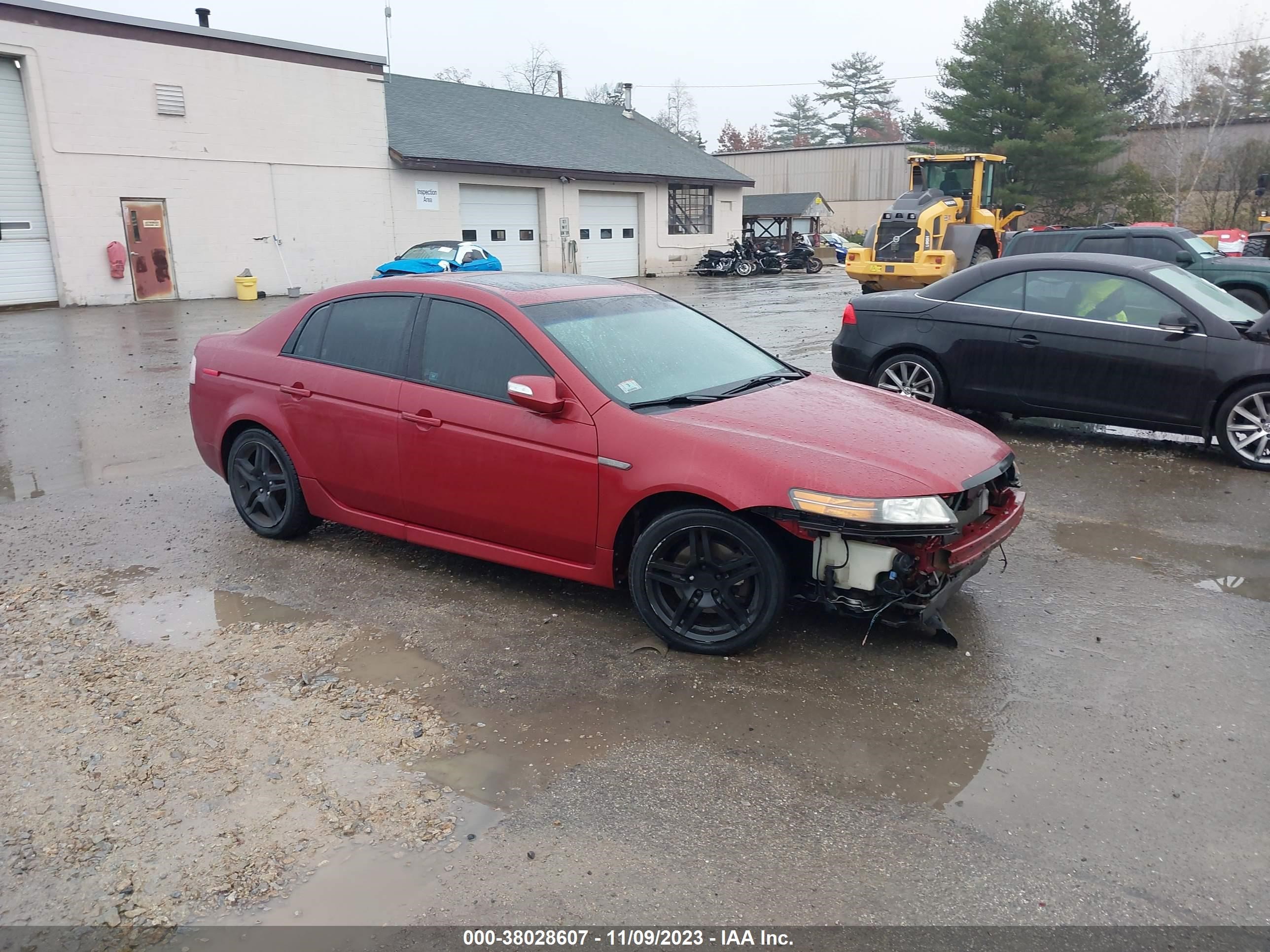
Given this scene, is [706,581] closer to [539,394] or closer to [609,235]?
[539,394]

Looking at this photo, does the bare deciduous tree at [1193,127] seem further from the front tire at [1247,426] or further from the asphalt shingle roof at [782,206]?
the front tire at [1247,426]

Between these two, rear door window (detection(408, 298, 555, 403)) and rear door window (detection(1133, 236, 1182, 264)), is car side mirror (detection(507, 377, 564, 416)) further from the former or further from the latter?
rear door window (detection(1133, 236, 1182, 264))

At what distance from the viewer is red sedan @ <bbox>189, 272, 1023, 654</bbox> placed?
157 inches

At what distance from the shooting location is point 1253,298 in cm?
1345

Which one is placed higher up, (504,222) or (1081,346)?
(504,222)

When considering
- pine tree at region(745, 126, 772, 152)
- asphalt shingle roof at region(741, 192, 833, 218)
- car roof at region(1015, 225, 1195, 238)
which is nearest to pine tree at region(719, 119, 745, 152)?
pine tree at region(745, 126, 772, 152)

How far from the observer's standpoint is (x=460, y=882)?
2.85 meters

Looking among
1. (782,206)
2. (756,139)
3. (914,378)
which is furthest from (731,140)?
(914,378)

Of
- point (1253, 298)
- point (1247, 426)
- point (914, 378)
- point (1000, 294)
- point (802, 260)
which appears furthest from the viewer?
point (802, 260)

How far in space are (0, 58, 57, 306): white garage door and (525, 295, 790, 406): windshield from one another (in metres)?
21.7

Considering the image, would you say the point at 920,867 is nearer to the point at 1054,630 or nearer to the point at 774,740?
the point at 774,740

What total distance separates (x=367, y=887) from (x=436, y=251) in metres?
21.5

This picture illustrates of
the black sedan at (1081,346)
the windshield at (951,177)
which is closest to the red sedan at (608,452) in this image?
the black sedan at (1081,346)

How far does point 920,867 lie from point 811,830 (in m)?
0.35
